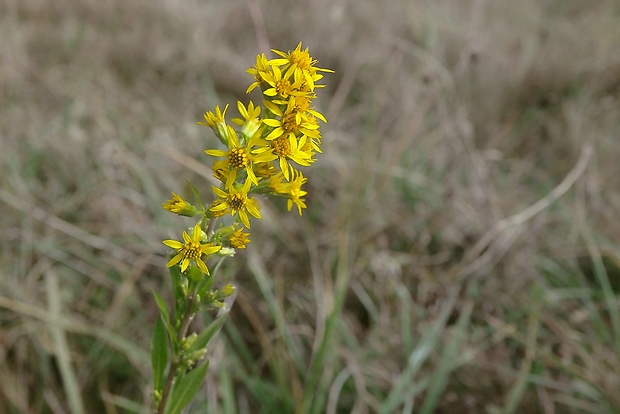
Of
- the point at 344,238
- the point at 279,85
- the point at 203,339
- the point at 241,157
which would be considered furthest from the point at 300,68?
the point at 344,238

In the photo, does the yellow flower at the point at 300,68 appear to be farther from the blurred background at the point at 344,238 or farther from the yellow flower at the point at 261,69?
the blurred background at the point at 344,238

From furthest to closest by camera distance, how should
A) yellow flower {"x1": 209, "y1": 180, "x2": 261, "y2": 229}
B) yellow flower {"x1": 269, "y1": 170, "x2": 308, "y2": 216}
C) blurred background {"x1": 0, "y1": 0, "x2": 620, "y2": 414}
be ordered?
blurred background {"x1": 0, "y1": 0, "x2": 620, "y2": 414} → yellow flower {"x1": 269, "y1": 170, "x2": 308, "y2": 216} → yellow flower {"x1": 209, "y1": 180, "x2": 261, "y2": 229}

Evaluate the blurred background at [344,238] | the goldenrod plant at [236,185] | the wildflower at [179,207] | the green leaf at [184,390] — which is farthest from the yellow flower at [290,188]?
the blurred background at [344,238]

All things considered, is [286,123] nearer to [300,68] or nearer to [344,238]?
[300,68]

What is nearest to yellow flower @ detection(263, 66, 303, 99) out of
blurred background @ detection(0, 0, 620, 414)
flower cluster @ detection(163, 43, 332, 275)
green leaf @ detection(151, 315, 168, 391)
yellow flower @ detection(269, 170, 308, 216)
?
flower cluster @ detection(163, 43, 332, 275)

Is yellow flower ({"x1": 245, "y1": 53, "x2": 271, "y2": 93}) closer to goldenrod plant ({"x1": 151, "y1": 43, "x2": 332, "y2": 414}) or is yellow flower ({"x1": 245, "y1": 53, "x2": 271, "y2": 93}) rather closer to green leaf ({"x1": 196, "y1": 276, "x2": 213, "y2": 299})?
goldenrod plant ({"x1": 151, "y1": 43, "x2": 332, "y2": 414})

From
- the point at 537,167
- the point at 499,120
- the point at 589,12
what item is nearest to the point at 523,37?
the point at 589,12
